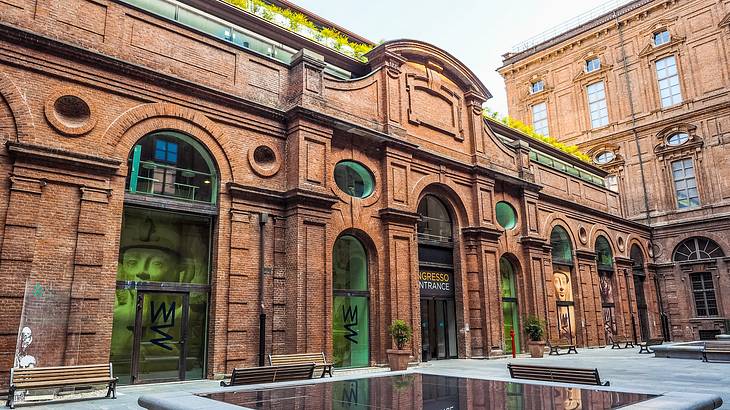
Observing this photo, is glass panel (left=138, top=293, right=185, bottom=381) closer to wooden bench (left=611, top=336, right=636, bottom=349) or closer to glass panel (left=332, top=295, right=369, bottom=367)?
glass panel (left=332, top=295, right=369, bottom=367)

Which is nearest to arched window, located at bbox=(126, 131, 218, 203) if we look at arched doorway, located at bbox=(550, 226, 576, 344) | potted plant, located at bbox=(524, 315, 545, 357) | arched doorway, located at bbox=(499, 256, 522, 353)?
arched doorway, located at bbox=(499, 256, 522, 353)

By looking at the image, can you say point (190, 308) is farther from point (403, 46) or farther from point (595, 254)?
point (595, 254)

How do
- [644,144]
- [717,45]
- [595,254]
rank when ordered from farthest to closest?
1. [644,144]
2. [717,45]
3. [595,254]

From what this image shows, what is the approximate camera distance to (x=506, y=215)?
81.3ft

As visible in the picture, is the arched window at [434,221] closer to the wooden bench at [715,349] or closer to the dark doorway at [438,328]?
the dark doorway at [438,328]

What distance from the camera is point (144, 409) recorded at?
9.28 metres

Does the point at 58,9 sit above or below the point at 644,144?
below

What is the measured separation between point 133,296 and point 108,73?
218 inches

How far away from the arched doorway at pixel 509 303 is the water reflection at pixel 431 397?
1168 cm

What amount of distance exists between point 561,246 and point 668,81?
60.2 ft

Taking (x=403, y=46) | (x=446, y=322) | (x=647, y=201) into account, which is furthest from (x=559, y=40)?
(x=446, y=322)

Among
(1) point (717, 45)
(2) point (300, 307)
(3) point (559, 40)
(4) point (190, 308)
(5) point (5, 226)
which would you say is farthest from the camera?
(3) point (559, 40)

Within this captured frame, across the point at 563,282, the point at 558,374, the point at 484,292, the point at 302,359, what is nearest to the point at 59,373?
the point at 302,359

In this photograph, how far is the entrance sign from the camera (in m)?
19.8
